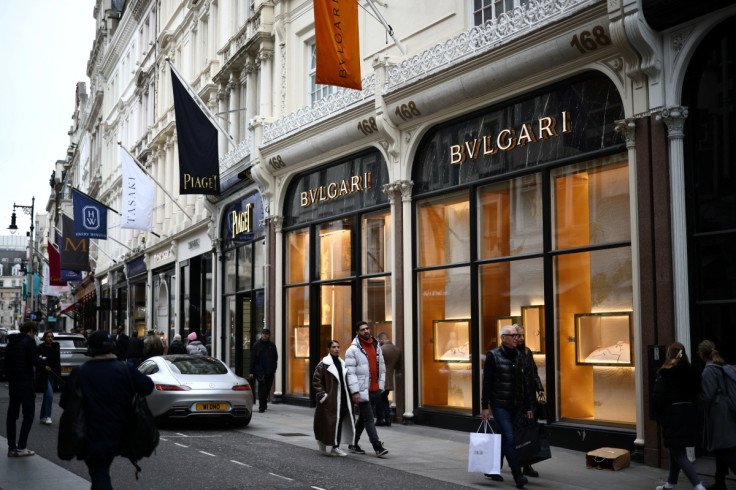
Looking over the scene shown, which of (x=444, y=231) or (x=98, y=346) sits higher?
(x=444, y=231)

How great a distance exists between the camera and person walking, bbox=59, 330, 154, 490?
6.88 m

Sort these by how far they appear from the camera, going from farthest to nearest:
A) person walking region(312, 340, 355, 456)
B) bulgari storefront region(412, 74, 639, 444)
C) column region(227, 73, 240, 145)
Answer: column region(227, 73, 240, 145) → bulgari storefront region(412, 74, 639, 444) → person walking region(312, 340, 355, 456)

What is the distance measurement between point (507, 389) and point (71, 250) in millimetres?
34804

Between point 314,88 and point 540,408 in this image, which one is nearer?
point 540,408

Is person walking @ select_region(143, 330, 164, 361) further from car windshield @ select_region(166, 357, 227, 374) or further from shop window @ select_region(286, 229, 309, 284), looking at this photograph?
car windshield @ select_region(166, 357, 227, 374)

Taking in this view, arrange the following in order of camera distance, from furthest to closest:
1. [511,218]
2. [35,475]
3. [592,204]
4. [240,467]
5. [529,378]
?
1. [511,218]
2. [592,204]
3. [240,467]
4. [529,378]
5. [35,475]

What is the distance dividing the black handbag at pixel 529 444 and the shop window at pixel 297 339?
11079 mm

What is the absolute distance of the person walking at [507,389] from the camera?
10.0 meters

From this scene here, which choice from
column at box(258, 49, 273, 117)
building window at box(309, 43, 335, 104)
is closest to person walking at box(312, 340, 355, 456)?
building window at box(309, 43, 335, 104)

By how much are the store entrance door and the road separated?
31.7ft

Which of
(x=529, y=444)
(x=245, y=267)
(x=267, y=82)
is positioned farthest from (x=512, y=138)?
(x=245, y=267)

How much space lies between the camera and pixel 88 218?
34.7 meters

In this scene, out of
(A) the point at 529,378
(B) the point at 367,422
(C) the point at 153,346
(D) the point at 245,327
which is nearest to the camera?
(A) the point at 529,378

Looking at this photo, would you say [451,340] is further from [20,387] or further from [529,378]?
[20,387]
